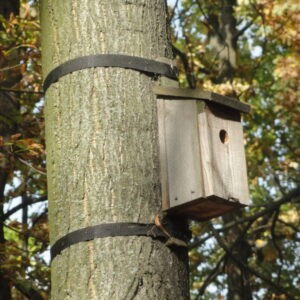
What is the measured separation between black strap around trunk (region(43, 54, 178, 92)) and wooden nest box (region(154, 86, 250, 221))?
2.9 inches

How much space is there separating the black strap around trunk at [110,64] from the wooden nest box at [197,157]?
7cm

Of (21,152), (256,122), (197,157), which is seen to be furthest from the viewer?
(256,122)

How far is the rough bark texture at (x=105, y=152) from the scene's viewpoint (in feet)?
7.50

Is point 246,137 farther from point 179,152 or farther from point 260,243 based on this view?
point 179,152

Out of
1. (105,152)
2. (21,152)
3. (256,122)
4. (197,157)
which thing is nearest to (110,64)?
(105,152)

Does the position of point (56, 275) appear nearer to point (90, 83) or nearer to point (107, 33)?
point (90, 83)

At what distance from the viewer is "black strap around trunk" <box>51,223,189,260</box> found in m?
2.31

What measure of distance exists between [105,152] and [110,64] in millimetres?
327

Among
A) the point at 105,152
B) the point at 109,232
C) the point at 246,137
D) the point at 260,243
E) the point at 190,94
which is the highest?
the point at 246,137

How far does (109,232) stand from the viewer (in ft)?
7.59

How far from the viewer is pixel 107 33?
258 cm

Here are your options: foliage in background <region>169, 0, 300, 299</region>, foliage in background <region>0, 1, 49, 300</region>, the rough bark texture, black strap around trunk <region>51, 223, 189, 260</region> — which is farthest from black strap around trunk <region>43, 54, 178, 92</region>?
foliage in background <region>169, 0, 300, 299</region>

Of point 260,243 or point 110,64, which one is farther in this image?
point 260,243

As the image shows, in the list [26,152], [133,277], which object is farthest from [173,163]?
[26,152]
